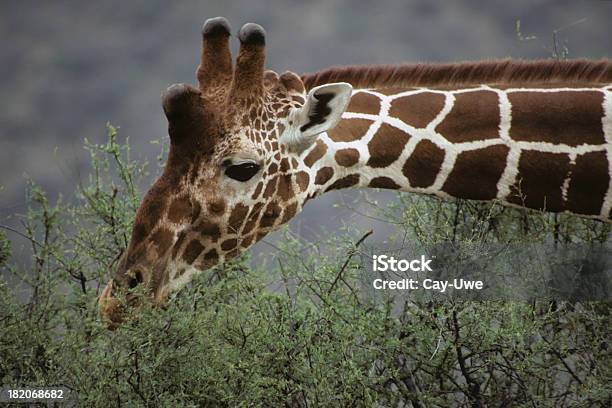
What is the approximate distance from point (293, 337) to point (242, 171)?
77 centimetres

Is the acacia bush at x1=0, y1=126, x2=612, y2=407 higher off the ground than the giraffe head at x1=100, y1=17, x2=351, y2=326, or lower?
lower

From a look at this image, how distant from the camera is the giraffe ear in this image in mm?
4273

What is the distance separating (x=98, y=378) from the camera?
157 inches

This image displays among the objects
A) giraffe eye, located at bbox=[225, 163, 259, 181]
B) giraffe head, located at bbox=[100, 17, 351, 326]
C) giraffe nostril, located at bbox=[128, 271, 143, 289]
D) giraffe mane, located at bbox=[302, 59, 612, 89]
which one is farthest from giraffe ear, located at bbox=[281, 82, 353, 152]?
giraffe nostril, located at bbox=[128, 271, 143, 289]

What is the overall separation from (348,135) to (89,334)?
155 cm

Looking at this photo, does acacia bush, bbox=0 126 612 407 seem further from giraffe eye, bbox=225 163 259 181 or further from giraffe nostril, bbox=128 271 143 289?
giraffe eye, bbox=225 163 259 181

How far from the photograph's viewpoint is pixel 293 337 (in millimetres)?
4211

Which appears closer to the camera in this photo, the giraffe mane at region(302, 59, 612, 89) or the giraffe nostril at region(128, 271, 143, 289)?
the giraffe nostril at region(128, 271, 143, 289)

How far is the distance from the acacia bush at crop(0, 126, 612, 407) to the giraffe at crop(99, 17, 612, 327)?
0.25m

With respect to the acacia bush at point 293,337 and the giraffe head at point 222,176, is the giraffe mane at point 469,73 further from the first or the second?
the acacia bush at point 293,337

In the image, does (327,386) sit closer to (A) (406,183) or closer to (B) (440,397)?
(B) (440,397)

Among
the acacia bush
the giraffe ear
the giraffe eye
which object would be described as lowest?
the acacia bush

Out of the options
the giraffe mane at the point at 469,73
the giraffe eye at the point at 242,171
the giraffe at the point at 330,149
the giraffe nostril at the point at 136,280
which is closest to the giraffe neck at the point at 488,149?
the giraffe at the point at 330,149

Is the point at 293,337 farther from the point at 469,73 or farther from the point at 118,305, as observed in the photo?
the point at 469,73
